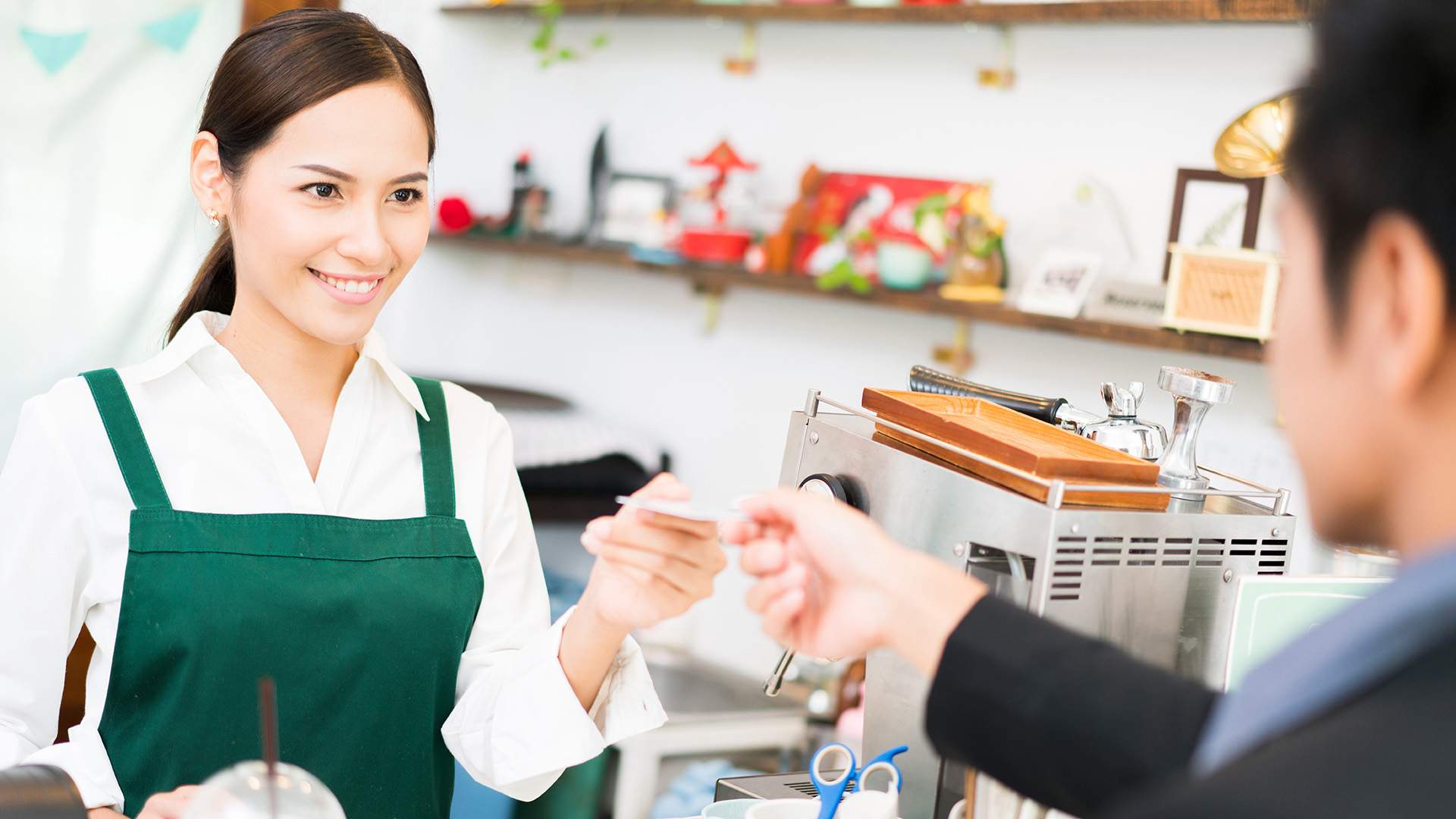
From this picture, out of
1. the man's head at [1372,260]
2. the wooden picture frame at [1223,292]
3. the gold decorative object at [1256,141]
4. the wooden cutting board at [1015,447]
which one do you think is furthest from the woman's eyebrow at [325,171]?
the wooden picture frame at [1223,292]

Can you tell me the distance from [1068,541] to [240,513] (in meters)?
Result: 0.88

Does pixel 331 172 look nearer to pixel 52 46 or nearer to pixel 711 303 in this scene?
pixel 52 46

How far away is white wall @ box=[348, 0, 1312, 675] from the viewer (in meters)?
2.68

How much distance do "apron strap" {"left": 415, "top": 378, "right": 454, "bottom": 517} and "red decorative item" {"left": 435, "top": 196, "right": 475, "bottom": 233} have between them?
7.71 ft

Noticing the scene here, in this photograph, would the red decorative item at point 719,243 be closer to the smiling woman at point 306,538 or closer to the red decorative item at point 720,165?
the red decorative item at point 720,165

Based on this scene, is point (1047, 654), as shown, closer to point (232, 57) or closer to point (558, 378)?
point (232, 57)

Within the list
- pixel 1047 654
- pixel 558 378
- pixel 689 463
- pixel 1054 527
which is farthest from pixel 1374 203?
pixel 558 378

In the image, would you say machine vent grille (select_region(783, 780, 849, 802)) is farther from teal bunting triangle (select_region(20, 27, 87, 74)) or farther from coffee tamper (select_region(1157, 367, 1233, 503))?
teal bunting triangle (select_region(20, 27, 87, 74))

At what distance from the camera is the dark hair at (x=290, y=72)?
148 cm

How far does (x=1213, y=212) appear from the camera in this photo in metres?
2.55

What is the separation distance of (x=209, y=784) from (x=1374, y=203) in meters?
0.75

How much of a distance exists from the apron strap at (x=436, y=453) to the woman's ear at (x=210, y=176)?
0.30 m

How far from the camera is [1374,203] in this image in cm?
61

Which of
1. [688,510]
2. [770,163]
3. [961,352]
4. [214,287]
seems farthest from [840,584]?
[770,163]
